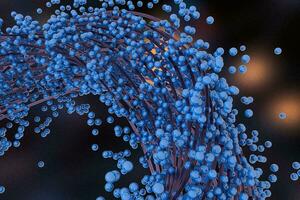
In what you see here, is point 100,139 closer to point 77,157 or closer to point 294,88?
point 77,157

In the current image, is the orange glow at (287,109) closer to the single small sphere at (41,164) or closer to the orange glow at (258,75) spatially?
the orange glow at (258,75)

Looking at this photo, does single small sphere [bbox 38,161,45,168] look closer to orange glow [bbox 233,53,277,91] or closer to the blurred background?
the blurred background

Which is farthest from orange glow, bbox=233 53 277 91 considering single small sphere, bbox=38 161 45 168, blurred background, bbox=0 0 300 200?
single small sphere, bbox=38 161 45 168

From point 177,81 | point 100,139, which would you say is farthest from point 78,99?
point 177,81

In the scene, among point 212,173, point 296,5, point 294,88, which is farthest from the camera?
point 296,5

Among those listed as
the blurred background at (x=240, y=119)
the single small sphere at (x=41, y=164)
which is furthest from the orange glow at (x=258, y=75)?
the single small sphere at (x=41, y=164)

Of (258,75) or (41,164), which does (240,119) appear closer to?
(258,75)
